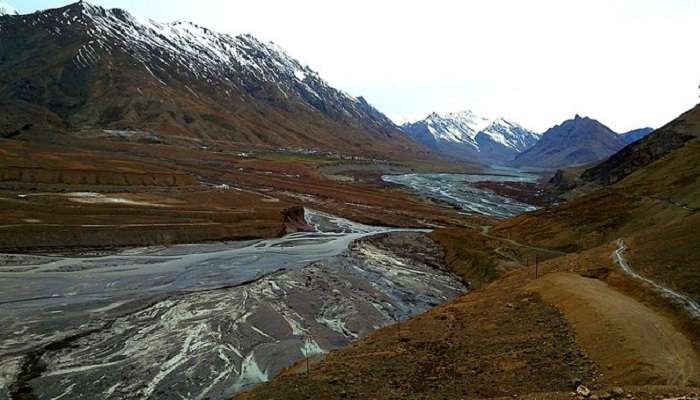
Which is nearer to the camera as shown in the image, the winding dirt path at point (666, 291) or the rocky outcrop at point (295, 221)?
the winding dirt path at point (666, 291)

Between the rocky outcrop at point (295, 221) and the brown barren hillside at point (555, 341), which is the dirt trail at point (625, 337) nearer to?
the brown barren hillside at point (555, 341)

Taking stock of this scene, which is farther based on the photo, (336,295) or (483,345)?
(336,295)

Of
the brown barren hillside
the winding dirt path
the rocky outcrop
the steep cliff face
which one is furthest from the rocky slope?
the brown barren hillside

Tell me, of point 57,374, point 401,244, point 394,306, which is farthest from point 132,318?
point 401,244

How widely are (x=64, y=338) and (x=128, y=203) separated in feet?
172

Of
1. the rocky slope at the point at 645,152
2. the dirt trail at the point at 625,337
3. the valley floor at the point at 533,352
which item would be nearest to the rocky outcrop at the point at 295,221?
the valley floor at the point at 533,352

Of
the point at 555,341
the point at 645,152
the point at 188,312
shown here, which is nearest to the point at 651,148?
the point at 645,152

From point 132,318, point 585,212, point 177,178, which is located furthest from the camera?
point 177,178

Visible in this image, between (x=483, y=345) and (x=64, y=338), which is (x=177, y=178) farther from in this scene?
(x=483, y=345)

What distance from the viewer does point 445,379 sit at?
818 inches

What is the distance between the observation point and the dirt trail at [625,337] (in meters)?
17.5

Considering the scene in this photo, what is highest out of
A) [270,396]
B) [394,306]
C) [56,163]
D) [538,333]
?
[56,163]

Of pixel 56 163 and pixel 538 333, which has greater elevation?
pixel 56 163

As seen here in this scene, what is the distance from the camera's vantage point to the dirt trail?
57.5ft
